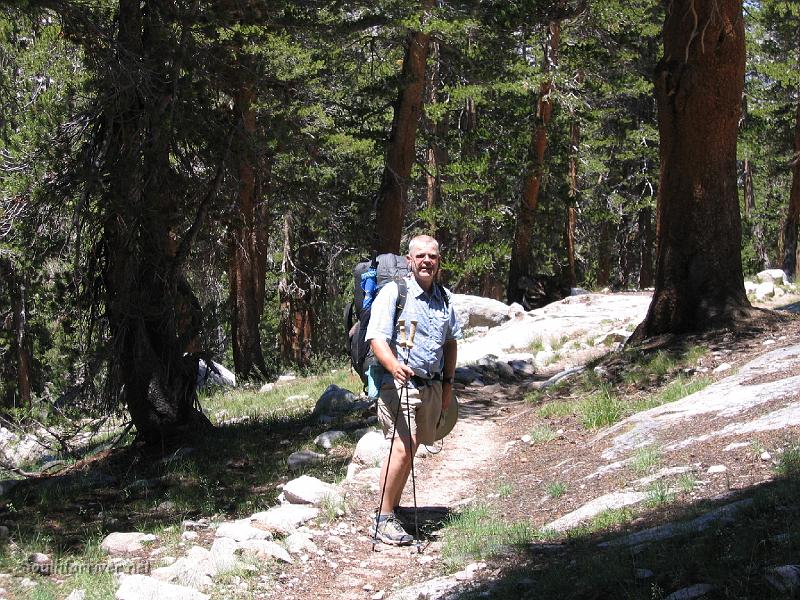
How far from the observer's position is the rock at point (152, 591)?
16.3 ft

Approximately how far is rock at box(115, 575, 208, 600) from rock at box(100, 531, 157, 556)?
1.59m

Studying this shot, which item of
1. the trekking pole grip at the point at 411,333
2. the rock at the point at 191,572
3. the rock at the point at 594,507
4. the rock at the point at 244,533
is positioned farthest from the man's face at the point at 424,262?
the rock at the point at 191,572

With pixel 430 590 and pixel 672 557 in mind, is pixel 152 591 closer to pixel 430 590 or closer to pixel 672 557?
pixel 430 590

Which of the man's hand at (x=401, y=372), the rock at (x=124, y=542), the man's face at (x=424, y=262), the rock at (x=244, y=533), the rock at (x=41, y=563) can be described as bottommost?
the rock at (x=41, y=563)

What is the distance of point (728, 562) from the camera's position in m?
4.18

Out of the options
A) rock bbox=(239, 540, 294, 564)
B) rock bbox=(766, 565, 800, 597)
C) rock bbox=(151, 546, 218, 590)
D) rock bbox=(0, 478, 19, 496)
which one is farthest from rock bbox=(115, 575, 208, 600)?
rock bbox=(0, 478, 19, 496)

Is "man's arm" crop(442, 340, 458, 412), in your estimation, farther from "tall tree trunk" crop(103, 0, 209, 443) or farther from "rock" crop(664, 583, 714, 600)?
"tall tree trunk" crop(103, 0, 209, 443)

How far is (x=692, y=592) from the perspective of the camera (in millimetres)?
4016

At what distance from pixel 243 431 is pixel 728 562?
26.6 feet

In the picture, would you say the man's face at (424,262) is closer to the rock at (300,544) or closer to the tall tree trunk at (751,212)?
the rock at (300,544)

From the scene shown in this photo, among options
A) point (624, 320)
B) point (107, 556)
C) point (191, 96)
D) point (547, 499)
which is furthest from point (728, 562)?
point (624, 320)

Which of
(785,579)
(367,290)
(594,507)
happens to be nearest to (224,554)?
(367,290)

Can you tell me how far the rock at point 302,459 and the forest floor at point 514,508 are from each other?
0.17 m

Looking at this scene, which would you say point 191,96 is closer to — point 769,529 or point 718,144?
point 718,144
